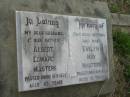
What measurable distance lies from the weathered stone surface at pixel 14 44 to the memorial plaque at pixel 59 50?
7 centimetres

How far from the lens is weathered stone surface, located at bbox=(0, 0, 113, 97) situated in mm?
3361

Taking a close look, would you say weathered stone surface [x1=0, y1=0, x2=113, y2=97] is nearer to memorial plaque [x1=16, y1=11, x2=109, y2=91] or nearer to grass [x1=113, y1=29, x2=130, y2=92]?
memorial plaque [x1=16, y1=11, x2=109, y2=91]

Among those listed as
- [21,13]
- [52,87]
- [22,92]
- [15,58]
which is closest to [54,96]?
[52,87]

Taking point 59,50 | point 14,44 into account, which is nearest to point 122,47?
point 59,50

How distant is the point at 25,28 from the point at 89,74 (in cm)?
112

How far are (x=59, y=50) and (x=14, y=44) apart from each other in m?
0.59

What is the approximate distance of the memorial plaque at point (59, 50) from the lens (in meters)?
3.46

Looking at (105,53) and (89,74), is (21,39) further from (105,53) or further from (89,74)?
(105,53)

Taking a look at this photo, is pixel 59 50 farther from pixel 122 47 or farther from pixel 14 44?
pixel 122 47

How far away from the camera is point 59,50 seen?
3.77 metres

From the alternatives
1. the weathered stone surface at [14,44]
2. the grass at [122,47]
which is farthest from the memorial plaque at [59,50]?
the grass at [122,47]

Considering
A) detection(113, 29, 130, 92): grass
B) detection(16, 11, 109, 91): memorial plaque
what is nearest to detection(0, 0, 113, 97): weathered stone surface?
detection(16, 11, 109, 91): memorial plaque

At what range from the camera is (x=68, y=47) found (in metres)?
3.86

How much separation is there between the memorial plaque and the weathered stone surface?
7cm
